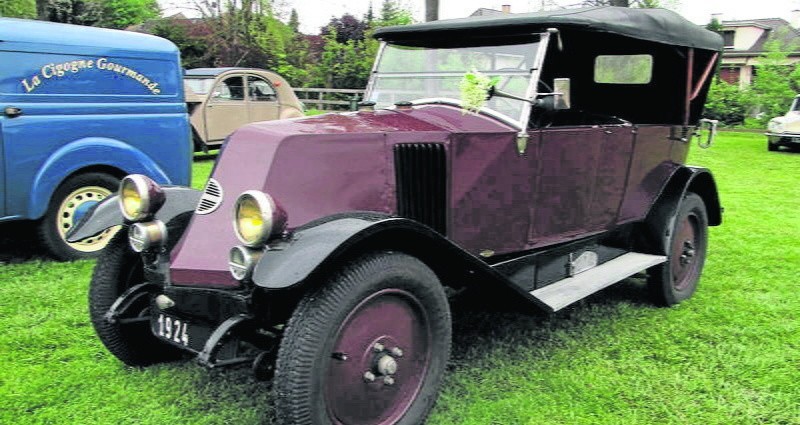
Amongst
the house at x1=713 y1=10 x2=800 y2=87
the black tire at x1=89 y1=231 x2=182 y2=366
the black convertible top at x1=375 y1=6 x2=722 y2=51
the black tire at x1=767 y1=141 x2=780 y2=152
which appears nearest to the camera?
the black tire at x1=89 y1=231 x2=182 y2=366

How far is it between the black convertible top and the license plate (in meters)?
2.25

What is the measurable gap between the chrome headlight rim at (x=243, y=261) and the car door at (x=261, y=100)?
425 inches

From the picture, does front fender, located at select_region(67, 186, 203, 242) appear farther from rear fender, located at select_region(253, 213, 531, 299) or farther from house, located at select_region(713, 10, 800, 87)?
house, located at select_region(713, 10, 800, 87)

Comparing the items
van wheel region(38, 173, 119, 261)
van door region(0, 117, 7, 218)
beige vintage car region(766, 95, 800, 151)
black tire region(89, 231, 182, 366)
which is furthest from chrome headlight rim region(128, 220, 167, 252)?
beige vintage car region(766, 95, 800, 151)

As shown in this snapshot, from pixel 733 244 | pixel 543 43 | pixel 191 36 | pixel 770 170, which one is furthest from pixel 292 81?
pixel 543 43

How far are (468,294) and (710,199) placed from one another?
2676 millimetres

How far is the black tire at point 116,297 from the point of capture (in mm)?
3346

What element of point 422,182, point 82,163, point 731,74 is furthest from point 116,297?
point 731,74

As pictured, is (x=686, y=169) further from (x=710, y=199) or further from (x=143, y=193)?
(x=143, y=193)

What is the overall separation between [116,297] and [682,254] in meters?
3.89

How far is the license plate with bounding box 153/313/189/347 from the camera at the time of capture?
296 centimetres

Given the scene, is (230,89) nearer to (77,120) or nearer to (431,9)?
(431,9)

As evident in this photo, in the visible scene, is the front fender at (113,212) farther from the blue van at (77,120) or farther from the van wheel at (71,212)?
the blue van at (77,120)

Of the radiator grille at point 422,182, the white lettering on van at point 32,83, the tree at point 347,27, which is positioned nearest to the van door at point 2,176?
the white lettering on van at point 32,83
